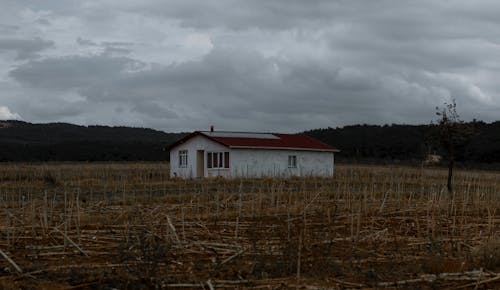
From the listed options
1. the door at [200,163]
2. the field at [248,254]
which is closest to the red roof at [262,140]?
the door at [200,163]

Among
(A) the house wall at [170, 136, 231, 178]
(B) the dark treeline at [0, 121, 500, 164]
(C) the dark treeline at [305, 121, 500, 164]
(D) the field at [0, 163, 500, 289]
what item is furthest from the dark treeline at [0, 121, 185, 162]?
(D) the field at [0, 163, 500, 289]

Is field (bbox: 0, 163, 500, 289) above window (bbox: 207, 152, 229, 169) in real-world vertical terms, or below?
below

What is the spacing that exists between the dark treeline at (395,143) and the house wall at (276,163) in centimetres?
3263

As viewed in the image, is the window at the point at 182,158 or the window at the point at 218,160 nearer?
the window at the point at 218,160

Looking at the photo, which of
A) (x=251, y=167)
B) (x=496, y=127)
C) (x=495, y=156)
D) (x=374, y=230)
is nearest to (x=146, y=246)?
(x=374, y=230)

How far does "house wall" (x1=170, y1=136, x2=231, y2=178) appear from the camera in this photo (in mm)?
32688

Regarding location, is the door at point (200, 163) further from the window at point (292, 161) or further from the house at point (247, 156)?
the window at point (292, 161)

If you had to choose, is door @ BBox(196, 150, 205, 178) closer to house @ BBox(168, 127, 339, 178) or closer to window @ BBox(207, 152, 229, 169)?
house @ BBox(168, 127, 339, 178)

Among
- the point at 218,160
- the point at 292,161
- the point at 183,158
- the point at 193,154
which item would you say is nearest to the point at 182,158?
the point at 183,158

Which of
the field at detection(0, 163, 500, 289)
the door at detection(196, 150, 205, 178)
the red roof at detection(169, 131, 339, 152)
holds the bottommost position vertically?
the field at detection(0, 163, 500, 289)

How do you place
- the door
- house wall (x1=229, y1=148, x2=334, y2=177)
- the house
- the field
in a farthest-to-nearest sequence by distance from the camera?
1. the door
2. the house
3. house wall (x1=229, y1=148, x2=334, y2=177)
4. the field

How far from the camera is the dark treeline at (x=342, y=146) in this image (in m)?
74.1

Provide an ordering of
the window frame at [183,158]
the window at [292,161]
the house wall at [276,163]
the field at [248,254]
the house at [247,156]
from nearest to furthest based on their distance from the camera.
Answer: the field at [248,254], the house wall at [276,163], the house at [247,156], the window at [292,161], the window frame at [183,158]

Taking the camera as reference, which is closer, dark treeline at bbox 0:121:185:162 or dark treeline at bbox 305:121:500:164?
dark treeline at bbox 305:121:500:164
